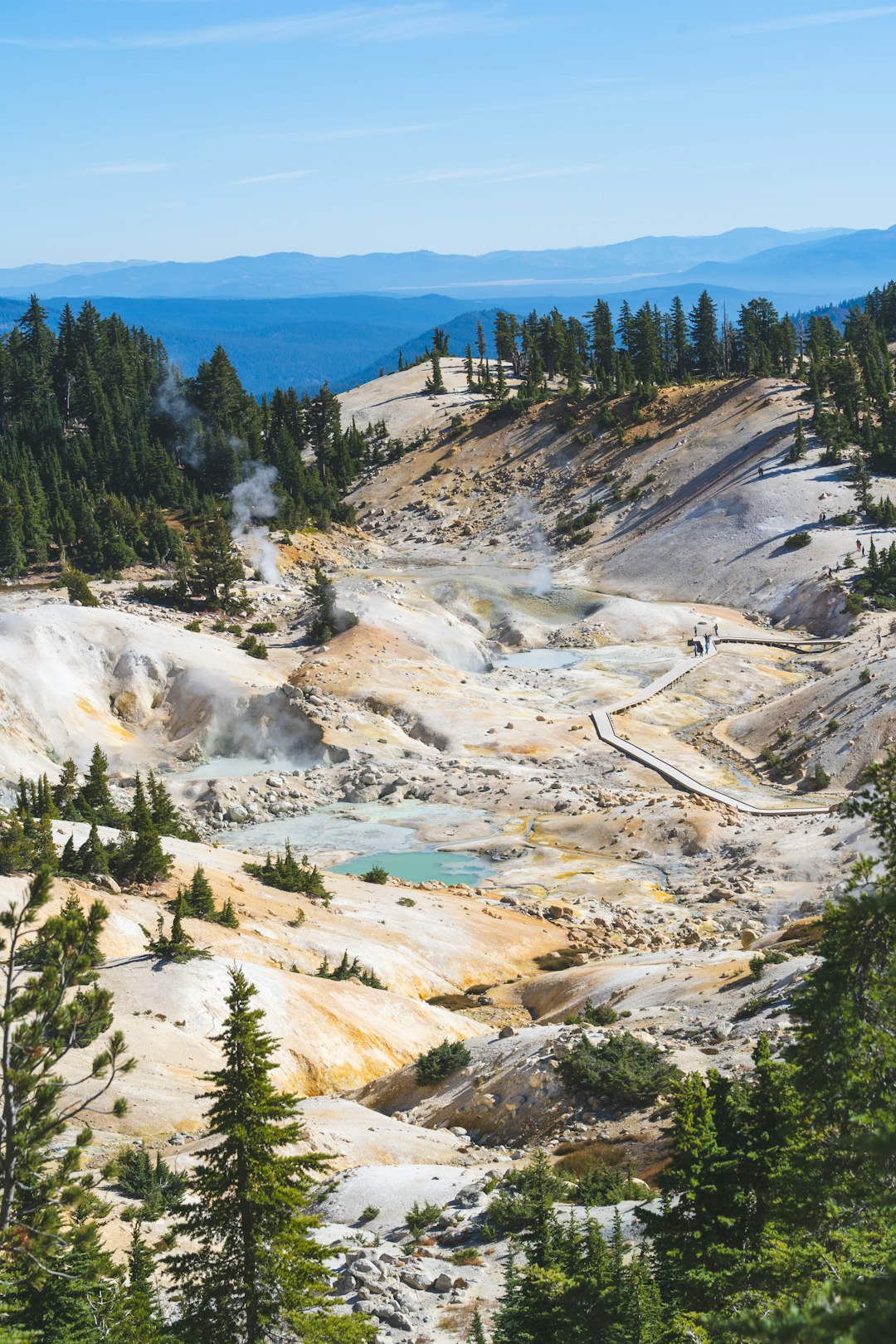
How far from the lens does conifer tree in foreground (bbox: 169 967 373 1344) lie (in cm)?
1426

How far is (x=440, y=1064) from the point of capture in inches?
1181

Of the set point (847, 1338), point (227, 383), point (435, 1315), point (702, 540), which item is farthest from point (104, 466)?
point (847, 1338)

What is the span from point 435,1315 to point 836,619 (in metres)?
80.5

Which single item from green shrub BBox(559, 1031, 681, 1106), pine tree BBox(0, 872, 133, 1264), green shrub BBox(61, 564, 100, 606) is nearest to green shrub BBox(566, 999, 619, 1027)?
green shrub BBox(559, 1031, 681, 1106)

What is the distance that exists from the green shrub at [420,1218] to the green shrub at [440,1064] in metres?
8.77

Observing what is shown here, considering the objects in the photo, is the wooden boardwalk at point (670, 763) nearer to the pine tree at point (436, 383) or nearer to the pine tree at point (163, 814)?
the pine tree at point (163, 814)

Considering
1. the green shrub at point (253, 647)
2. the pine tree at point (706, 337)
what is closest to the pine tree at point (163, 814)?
the green shrub at point (253, 647)

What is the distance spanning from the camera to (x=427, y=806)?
214 ft

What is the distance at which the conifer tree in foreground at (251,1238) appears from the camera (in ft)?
46.8

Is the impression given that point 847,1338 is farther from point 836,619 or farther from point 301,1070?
point 836,619

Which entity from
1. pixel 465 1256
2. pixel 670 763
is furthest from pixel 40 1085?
pixel 670 763

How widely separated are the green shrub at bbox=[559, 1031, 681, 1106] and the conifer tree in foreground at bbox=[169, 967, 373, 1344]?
36.2 feet

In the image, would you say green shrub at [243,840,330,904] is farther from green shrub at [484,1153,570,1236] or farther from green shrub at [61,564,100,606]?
green shrub at [61,564,100,606]

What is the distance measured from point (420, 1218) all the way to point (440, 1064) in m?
9.29
